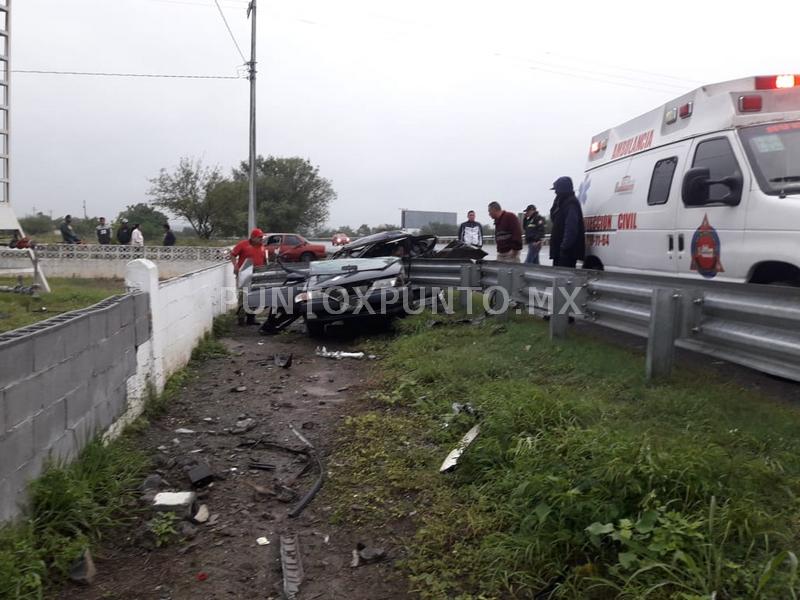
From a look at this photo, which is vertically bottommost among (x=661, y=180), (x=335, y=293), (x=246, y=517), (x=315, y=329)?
(x=246, y=517)

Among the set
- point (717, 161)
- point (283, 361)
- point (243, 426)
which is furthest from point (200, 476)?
point (717, 161)

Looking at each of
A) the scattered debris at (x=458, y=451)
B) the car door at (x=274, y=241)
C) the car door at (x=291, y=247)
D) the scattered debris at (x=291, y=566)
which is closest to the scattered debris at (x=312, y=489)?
the scattered debris at (x=291, y=566)

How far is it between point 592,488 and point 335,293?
19.8 feet

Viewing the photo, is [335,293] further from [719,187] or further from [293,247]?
[293,247]

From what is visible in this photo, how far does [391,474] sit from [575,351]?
98.1 inches

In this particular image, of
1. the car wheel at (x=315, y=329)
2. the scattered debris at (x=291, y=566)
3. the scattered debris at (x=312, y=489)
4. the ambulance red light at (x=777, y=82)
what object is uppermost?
the ambulance red light at (x=777, y=82)

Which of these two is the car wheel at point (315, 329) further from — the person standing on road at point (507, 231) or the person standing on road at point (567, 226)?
the person standing on road at point (567, 226)

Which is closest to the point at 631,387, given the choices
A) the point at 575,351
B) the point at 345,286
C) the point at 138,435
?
the point at 575,351

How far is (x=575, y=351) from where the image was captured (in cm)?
575

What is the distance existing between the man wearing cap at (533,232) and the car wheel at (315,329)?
4171 mm

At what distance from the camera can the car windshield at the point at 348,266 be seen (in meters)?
8.99

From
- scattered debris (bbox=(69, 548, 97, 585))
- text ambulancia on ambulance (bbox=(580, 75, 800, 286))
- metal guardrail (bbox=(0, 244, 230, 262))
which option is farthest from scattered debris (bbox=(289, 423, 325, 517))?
metal guardrail (bbox=(0, 244, 230, 262))

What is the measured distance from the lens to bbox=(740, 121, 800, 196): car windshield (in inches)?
198

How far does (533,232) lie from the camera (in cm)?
→ 1137
